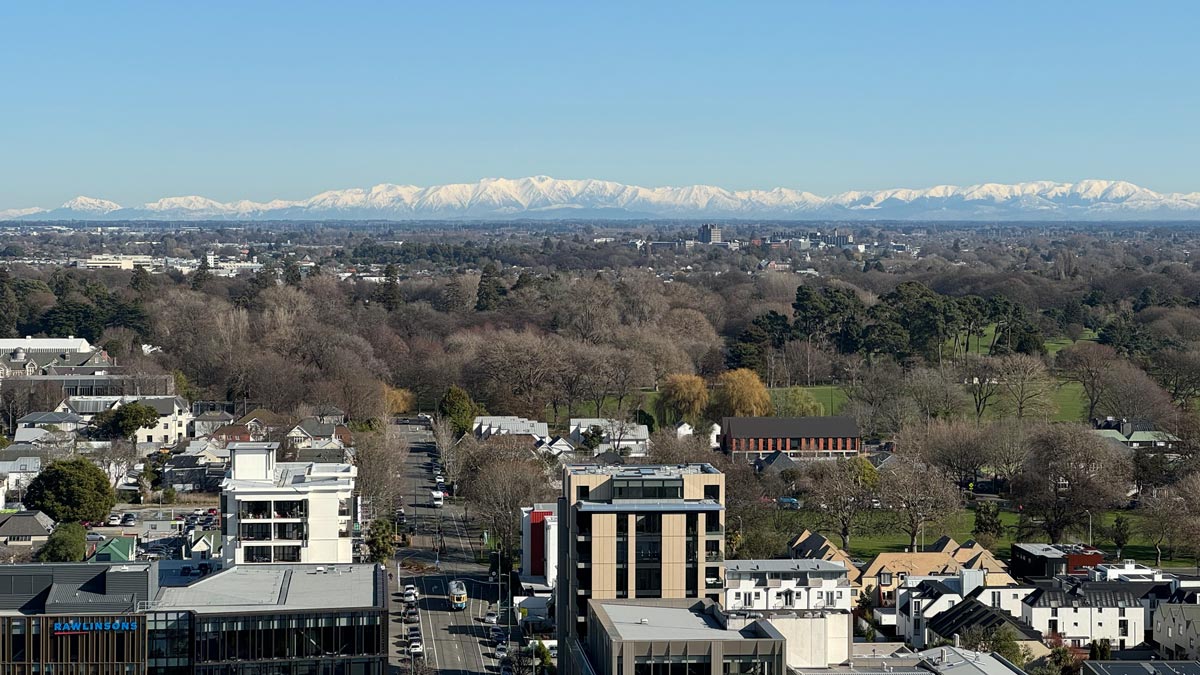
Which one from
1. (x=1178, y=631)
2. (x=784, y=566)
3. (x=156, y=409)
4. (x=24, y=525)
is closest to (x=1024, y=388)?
(x=1178, y=631)

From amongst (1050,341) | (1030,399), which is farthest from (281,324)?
(1050,341)

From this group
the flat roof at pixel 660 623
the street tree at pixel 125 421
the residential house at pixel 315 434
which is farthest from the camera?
the street tree at pixel 125 421

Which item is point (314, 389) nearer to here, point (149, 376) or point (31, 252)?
A: point (149, 376)

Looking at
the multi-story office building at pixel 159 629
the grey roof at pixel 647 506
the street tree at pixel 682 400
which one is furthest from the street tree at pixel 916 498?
the multi-story office building at pixel 159 629

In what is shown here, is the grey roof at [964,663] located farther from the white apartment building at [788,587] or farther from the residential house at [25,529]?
the residential house at [25,529]

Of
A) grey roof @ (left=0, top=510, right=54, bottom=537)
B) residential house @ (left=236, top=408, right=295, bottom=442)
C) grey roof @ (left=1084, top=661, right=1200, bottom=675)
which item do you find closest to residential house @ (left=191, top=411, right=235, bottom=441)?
residential house @ (left=236, top=408, right=295, bottom=442)

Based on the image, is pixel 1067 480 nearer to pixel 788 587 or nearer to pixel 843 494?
pixel 843 494

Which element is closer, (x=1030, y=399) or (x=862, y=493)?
(x=862, y=493)
